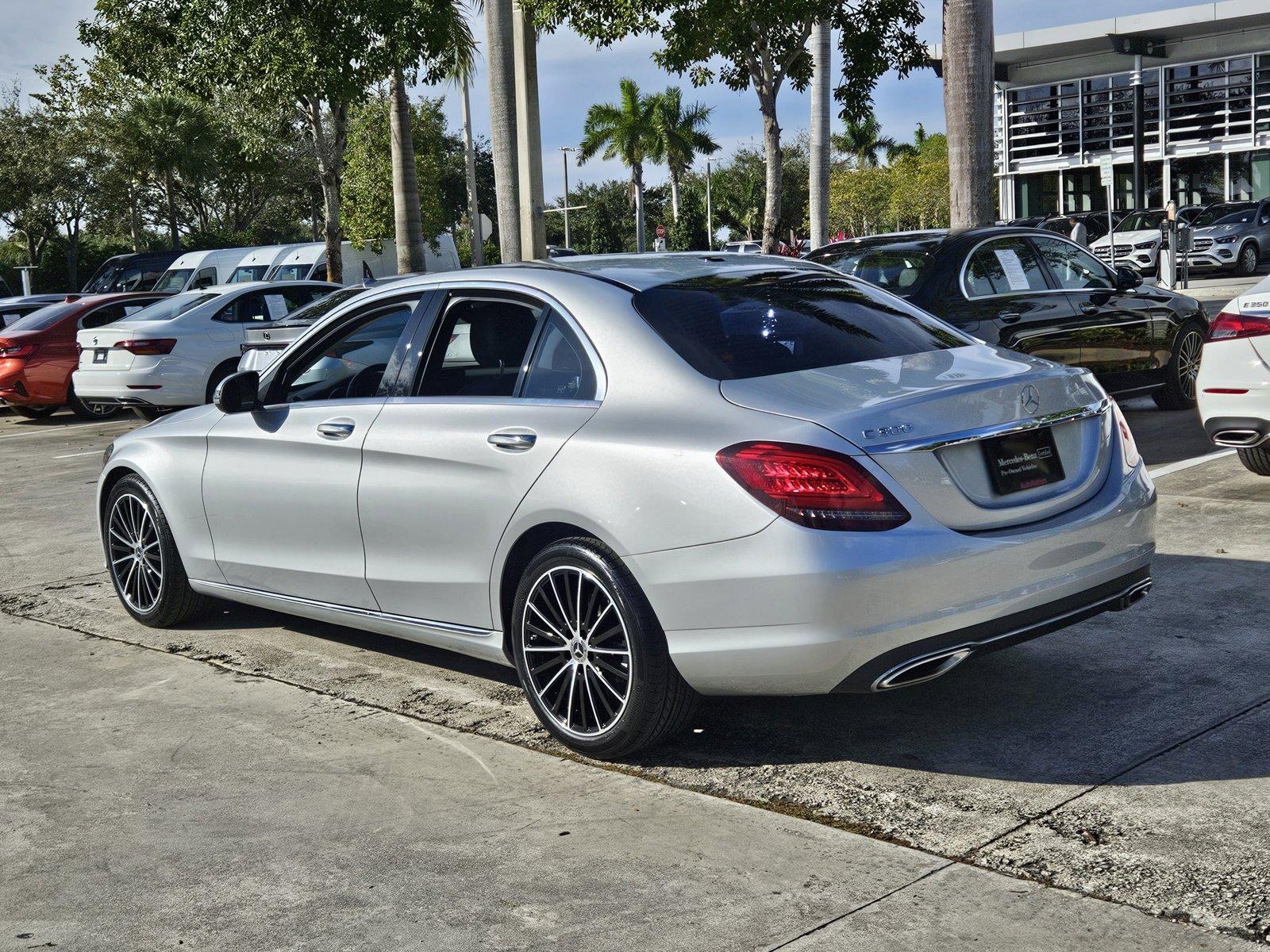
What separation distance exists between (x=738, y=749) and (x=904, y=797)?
0.68 metres

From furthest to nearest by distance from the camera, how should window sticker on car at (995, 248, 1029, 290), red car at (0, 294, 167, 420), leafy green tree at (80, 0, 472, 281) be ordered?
leafy green tree at (80, 0, 472, 281)
red car at (0, 294, 167, 420)
window sticker on car at (995, 248, 1029, 290)

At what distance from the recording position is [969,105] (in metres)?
13.6

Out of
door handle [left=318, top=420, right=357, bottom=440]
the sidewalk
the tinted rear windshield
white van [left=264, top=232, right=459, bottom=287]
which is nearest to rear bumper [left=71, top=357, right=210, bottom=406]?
white van [left=264, top=232, right=459, bottom=287]

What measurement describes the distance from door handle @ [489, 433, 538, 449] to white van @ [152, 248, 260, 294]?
2367 cm

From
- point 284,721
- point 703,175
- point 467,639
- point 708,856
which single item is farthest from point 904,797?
point 703,175

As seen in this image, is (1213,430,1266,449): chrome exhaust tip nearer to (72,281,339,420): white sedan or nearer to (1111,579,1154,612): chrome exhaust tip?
(1111,579,1154,612): chrome exhaust tip

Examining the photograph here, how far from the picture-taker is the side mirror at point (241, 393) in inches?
231

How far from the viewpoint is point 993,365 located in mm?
4684

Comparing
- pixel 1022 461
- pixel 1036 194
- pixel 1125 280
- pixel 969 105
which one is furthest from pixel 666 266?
pixel 1036 194

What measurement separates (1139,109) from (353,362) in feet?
134

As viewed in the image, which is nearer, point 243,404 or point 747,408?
point 747,408

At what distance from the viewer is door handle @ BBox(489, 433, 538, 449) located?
4.62m

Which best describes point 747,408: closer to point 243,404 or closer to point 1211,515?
point 243,404

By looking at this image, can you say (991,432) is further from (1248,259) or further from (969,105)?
(1248,259)
